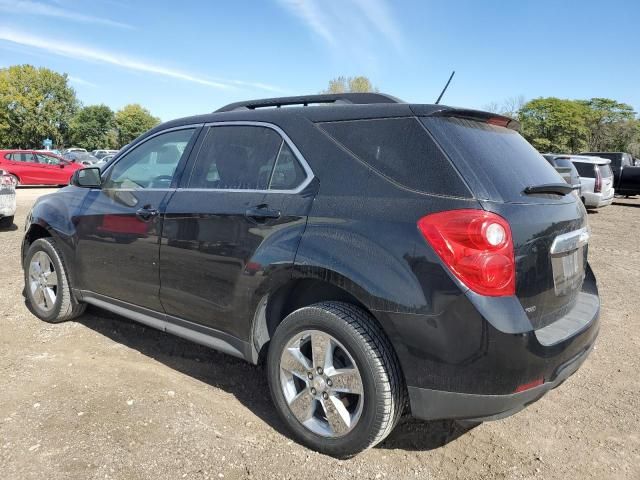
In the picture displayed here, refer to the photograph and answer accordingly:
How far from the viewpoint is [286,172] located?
111 inches

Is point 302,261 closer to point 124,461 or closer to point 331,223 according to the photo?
point 331,223

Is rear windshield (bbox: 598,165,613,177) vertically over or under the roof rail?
under

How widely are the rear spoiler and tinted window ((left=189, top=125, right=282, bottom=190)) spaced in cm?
86

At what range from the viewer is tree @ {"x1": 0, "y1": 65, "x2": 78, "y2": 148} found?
2263 inches

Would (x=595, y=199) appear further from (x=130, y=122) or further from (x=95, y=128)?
(x=130, y=122)

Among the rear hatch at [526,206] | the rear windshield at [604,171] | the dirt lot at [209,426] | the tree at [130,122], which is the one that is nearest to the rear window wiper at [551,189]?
the rear hatch at [526,206]

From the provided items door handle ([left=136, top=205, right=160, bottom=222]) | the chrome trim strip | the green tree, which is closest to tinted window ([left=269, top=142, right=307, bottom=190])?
door handle ([left=136, top=205, right=160, bottom=222])

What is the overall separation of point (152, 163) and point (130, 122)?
84.1 meters

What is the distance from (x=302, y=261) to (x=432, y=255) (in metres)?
0.67

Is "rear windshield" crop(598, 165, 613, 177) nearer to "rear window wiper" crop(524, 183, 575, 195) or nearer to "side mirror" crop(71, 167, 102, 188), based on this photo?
"rear window wiper" crop(524, 183, 575, 195)

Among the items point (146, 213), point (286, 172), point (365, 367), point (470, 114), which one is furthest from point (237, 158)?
point (365, 367)

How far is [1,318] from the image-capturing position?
457cm

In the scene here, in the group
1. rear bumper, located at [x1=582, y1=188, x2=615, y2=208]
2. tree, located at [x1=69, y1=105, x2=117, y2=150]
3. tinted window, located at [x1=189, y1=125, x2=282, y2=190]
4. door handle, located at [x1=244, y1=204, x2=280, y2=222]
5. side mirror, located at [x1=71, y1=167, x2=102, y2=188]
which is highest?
tree, located at [x1=69, y1=105, x2=117, y2=150]

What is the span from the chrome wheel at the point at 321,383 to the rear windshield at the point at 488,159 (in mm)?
1009
